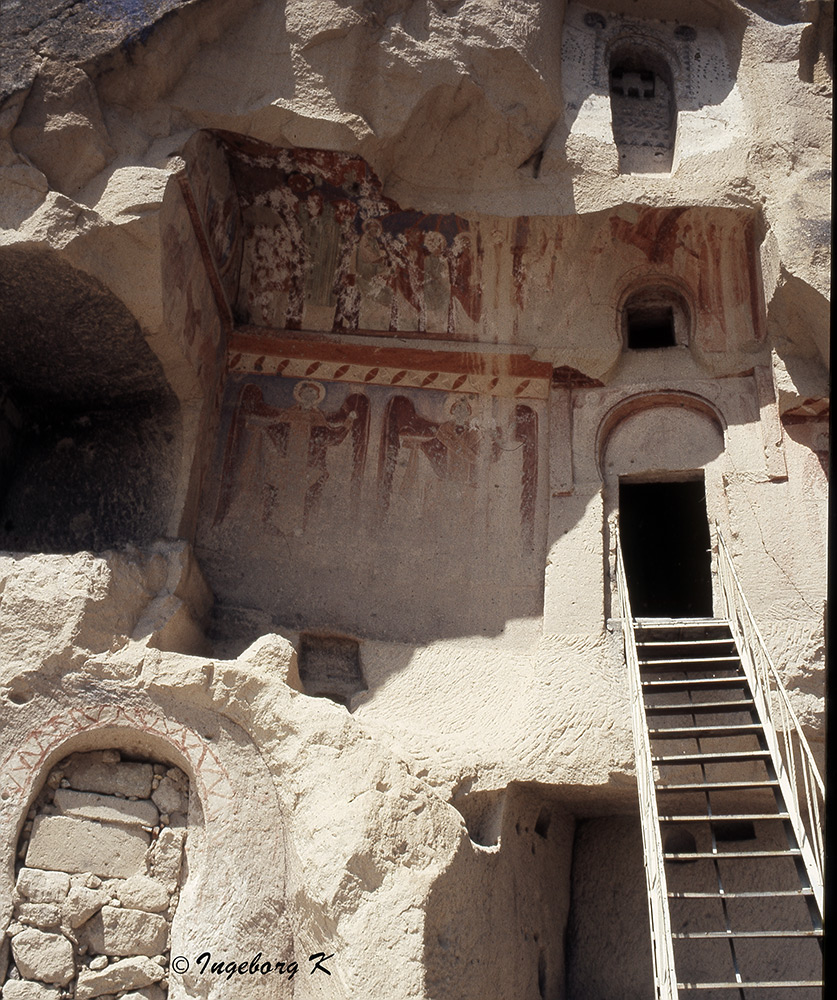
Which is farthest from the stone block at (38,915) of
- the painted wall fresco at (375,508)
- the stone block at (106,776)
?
the painted wall fresco at (375,508)

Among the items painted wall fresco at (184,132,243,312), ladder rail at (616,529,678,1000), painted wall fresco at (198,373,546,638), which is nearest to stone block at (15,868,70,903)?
painted wall fresco at (198,373,546,638)

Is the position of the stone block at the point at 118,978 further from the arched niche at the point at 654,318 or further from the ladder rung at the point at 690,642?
the arched niche at the point at 654,318

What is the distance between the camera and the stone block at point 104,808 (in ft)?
18.8

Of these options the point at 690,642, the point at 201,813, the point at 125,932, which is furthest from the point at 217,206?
the point at 125,932

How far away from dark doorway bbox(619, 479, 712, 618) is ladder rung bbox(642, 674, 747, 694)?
3192 millimetres

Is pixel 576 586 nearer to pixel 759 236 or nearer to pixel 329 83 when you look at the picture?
pixel 759 236

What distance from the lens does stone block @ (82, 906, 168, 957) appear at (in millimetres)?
5438

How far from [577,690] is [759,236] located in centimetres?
366

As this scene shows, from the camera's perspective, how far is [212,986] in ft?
17.3

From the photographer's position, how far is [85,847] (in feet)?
18.5

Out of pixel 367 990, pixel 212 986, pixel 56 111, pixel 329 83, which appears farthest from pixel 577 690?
pixel 56 111

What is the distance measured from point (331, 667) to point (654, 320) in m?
3.88

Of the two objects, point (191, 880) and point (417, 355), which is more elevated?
point (417, 355)

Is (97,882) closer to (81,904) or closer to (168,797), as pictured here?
(81,904)
